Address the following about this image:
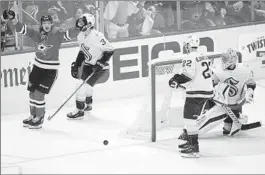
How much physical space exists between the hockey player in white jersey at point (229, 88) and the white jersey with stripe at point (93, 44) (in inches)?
32.2

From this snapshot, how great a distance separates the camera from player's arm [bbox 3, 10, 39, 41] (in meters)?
6.83

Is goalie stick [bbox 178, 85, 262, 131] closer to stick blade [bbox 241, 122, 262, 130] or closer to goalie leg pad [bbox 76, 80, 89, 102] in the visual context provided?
stick blade [bbox 241, 122, 262, 130]

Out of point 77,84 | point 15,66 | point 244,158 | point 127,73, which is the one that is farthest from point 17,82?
point 244,158

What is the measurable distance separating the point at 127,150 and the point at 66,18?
1334 mm

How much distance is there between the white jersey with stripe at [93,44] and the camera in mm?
7266

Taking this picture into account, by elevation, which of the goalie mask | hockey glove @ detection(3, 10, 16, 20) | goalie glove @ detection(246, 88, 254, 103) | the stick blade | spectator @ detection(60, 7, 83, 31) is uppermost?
hockey glove @ detection(3, 10, 16, 20)

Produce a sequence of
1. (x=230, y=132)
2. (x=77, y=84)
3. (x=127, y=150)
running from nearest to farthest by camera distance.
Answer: (x=127, y=150)
(x=230, y=132)
(x=77, y=84)

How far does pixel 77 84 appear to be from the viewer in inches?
301

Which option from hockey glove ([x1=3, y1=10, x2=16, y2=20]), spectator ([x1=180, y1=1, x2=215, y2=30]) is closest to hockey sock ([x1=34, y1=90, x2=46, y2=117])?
hockey glove ([x1=3, y1=10, x2=16, y2=20])

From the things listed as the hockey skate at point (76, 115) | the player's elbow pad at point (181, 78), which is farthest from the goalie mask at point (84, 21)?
the player's elbow pad at point (181, 78)

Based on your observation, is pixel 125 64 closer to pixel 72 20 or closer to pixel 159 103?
pixel 72 20

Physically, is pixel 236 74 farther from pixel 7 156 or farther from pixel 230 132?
pixel 7 156

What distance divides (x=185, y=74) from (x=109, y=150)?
2.36 ft

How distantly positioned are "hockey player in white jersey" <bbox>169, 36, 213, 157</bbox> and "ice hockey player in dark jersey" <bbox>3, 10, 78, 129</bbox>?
3.22 feet
